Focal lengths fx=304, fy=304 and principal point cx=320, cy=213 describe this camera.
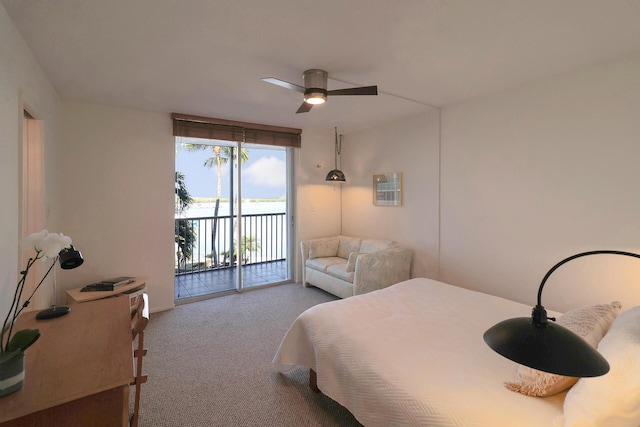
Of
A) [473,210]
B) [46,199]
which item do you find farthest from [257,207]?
[473,210]

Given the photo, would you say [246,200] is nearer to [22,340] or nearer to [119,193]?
[119,193]

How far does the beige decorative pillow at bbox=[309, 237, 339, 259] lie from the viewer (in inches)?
192

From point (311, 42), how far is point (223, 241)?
180 inches

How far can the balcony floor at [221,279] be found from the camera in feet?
15.4

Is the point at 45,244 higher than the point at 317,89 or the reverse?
the reverse

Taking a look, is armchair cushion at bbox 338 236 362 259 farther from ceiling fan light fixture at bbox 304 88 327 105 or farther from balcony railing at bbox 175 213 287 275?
ceiling fan light fixture at bbox 304 88 327 105

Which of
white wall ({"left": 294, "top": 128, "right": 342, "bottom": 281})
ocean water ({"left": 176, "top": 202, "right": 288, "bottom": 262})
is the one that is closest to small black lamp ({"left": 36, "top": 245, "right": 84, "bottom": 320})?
white wall ({"left": 294, "top": 128, "right": 342, "bottom": 281})

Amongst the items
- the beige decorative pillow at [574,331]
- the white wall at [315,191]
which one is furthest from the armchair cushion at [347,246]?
the beige decorative pillow at [574,331]

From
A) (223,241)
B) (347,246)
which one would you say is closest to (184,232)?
(223,241)

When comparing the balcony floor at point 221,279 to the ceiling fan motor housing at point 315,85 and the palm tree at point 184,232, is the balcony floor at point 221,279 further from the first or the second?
the ceiling fan motor housing at point 315,85

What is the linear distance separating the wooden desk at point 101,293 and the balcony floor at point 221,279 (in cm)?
88

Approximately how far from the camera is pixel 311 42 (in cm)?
219

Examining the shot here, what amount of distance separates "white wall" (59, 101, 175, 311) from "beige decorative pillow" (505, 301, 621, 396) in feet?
13.0

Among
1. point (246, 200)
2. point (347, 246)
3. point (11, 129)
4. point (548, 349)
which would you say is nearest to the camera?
point (548, 349)
